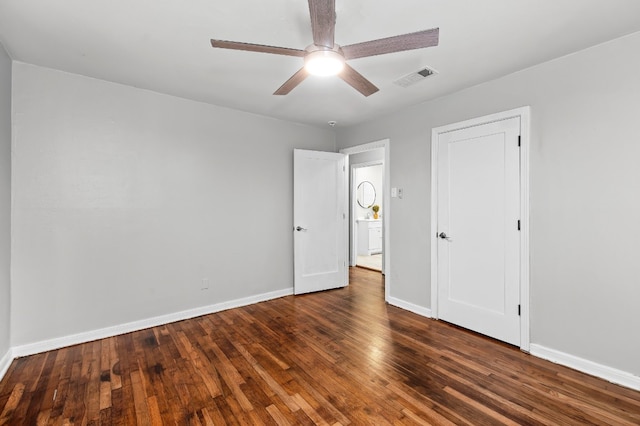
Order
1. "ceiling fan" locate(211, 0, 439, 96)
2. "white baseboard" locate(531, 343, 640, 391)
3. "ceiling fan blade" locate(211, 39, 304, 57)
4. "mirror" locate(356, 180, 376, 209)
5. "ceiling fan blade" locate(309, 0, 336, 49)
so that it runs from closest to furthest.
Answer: "ceiling fan blade" locate(309, 0, 336, 49) < "ceiling fan" locate(211, 0, 439, 96) < "ceiling fan blade" locate(211, 39, 304, 57) < "white baseboard" locate(531, 343, 640, 391) < "mirror" locate(356, 180, 376, 209)

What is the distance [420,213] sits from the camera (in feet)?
12.0

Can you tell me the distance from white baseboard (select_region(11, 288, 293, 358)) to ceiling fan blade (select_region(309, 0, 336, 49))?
3235 mm

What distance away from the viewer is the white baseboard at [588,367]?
2181 mm

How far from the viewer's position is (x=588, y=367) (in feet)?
7.74

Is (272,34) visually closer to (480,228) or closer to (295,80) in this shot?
(295,80)

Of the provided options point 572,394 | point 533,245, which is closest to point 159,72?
point 533,245

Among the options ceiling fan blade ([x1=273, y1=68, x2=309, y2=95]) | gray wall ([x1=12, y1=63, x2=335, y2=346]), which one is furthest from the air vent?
gray wall ([x1=12, y1=63, x2=335, y2=346])

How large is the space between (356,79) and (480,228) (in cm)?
204

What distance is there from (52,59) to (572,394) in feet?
15.9

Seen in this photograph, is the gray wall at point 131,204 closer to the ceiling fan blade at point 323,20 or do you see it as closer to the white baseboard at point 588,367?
the ceiling fan blade at point 323,20

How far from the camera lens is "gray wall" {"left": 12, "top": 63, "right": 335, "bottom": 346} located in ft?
8.92

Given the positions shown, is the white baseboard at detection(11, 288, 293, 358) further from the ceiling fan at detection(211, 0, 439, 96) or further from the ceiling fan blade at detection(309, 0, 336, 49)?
the ceiling fan blade at detection(309, 0, 336, 49)

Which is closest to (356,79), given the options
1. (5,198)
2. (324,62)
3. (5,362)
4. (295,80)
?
(324,62)

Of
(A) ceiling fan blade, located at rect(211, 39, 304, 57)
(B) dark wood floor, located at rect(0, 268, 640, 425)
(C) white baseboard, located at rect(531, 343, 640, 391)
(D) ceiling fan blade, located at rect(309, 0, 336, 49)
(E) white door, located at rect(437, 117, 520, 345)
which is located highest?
(D) ceiling fan blade, located at rect(309, 0, 336, 49)
